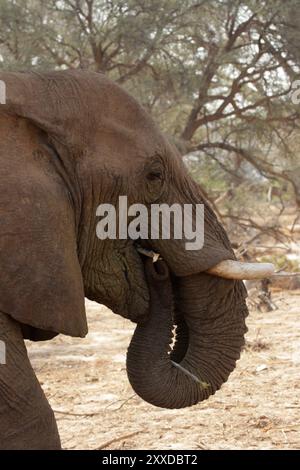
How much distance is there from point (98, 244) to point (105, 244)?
0.10 ft

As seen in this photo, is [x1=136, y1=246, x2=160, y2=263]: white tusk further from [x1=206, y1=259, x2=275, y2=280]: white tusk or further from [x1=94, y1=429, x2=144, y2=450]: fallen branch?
[x1=94, y1=429, x2=144, y2=450]: fallen branch

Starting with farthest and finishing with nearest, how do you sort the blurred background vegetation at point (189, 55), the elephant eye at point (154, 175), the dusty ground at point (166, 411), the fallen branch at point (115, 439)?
the blurred background vegetation at point (189, 55)
the dusty ground at point (166, 411)
the fallen branch at point (115, 439)
the elephant eye at point (154, 175)

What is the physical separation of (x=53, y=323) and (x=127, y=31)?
7587 mm

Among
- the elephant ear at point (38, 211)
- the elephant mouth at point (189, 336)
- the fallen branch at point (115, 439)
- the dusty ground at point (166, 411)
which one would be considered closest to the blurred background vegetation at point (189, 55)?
the dusty ground at point (166, 411)

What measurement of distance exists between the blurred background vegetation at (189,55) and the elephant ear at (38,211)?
6510 millimetres

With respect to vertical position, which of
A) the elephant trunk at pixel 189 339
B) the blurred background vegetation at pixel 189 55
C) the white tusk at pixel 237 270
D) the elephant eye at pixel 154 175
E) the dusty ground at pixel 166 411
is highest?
the blurred background vegetation at pixel 189 55

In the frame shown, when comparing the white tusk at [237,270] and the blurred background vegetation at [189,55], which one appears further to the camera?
the blurred background vegetation at [189,55]

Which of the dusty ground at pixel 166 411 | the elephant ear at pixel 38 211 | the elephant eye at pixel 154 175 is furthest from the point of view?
the dusty ground at pixel 166 411

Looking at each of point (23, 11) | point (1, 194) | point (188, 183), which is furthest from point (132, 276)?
point (23, 11)

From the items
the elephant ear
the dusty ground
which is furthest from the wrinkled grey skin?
the dusty ground

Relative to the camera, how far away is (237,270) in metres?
2.73

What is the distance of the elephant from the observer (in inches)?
85.1

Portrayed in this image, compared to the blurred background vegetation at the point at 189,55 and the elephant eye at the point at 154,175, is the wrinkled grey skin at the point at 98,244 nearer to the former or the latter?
the elephant eye at the point at 154,175

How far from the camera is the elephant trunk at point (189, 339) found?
9.05 feet
